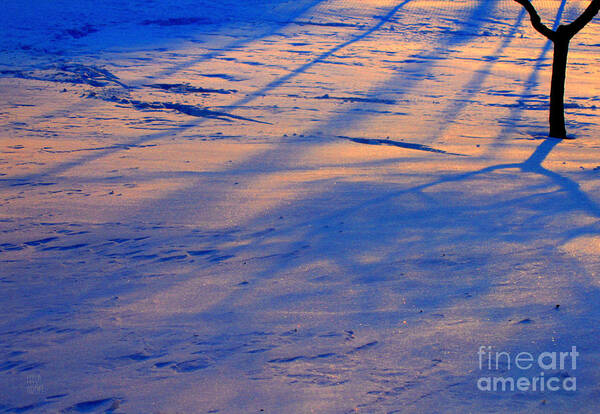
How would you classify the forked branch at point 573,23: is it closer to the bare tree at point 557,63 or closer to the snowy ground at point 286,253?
the bare tree at point 557,63

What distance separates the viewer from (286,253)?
170 inches

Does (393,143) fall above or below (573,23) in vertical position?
below

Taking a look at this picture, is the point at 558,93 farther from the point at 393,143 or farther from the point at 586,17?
the point at 393,143

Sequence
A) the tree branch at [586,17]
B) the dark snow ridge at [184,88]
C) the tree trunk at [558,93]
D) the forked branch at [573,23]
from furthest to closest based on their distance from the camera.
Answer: the dark snow ridge at [184,88] < the tree trunk at [558,93] < the forked branch at [573,23] < the tree branch at [586,17]

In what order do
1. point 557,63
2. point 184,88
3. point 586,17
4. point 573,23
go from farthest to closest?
point 184,88 → point 557,63 → point 573,23 → point 586,17

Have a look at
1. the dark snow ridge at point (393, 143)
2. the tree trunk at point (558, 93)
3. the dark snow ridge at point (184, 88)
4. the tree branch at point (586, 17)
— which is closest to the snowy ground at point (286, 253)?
Result: the dark snow ridge at point (393, 143)

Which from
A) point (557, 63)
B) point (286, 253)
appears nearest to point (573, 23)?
point (557, 63)

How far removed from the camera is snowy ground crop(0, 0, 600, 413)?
2797 mm

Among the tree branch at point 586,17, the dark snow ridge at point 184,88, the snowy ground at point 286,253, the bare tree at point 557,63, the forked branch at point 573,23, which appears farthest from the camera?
the dark snow ridge at point 184,88

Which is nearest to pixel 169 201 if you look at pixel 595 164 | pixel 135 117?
pixel 135 117

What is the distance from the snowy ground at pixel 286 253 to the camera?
280 cm

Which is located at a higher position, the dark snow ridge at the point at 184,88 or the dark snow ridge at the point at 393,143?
the dark snow ridge at the point at 184,88

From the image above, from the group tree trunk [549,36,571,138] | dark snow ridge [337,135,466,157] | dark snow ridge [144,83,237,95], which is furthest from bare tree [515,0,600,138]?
dark snow ridge [144,83,237,95]

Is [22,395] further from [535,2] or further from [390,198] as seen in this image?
[535,2]
